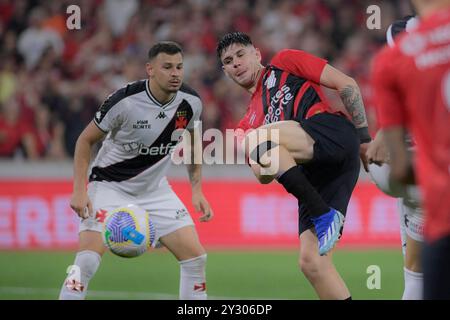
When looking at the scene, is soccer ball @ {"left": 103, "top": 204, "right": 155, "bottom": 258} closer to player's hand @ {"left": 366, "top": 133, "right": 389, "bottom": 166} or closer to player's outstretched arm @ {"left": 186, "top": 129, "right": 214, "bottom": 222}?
player's outstretched arm @ {"left": 186, "top": 129, "right": 214, "bottom": 222}

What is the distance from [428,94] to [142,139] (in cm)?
408

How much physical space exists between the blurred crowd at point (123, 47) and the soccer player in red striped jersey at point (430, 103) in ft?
34.1

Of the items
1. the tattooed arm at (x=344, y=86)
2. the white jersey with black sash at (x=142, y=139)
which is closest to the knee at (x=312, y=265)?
the tattooed arm at (x=344, y=86)

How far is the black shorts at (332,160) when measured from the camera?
6109 millimetres

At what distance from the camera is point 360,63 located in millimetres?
16156

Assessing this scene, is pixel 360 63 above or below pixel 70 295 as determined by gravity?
above

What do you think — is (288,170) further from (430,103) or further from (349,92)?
(430,103)

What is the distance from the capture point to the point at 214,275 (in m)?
11.1

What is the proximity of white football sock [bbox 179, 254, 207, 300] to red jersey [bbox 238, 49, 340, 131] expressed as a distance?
1144mm

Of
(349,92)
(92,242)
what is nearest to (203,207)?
(92,242)

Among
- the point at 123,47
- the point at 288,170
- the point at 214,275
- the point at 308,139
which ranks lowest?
the point at 214,275

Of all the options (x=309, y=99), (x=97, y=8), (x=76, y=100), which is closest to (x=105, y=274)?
(x=76, y=100)

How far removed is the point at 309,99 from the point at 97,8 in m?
11.0

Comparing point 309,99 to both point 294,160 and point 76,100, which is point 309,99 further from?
point 76,100
